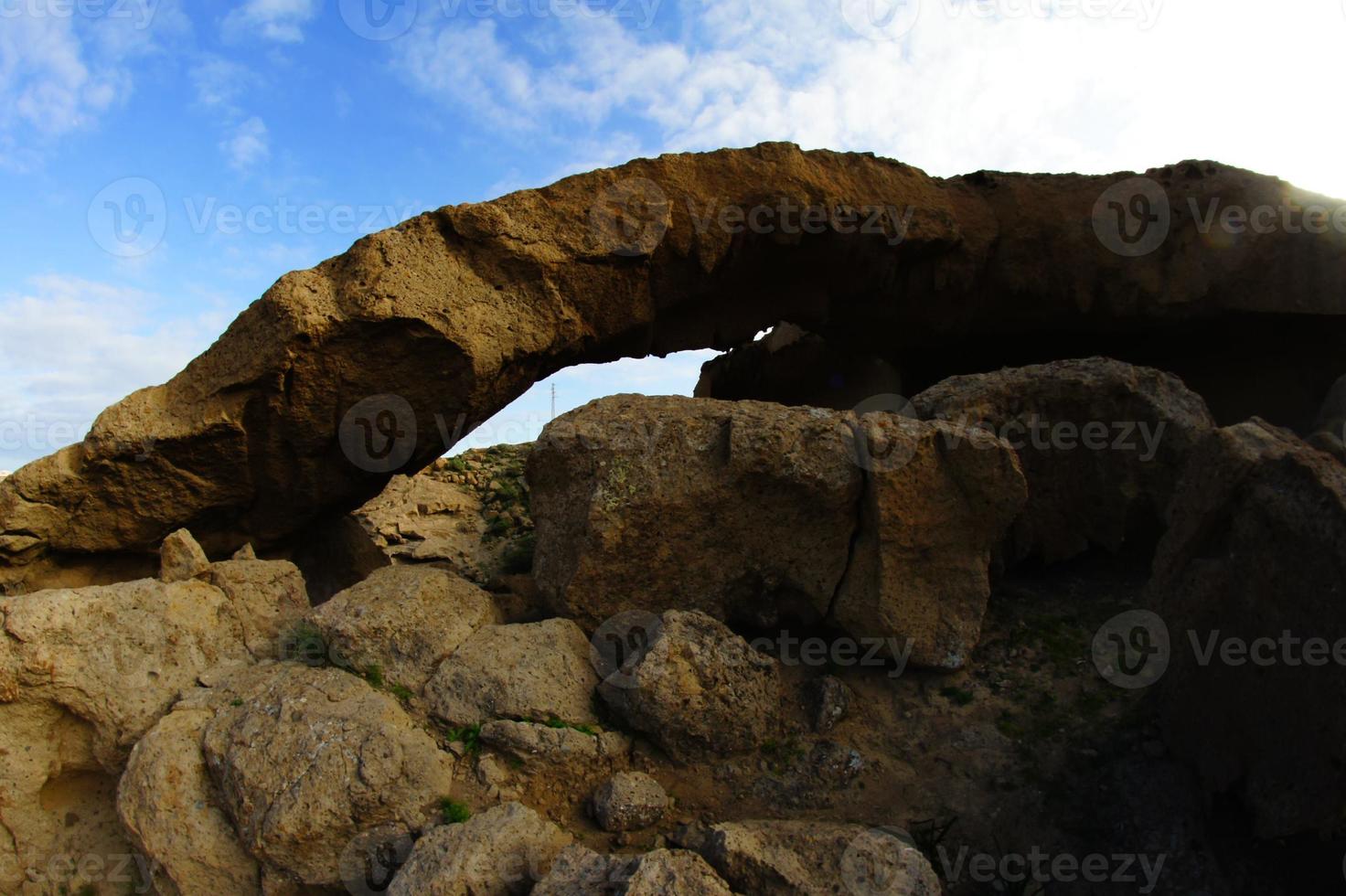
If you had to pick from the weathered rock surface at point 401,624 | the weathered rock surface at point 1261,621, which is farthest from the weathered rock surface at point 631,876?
the weathered rock surface at point 1261,621

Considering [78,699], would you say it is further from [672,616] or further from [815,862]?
[815,862]

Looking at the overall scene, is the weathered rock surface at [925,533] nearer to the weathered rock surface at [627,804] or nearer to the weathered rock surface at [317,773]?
the weathered rock surface at [627,804]

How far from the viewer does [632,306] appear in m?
7.88

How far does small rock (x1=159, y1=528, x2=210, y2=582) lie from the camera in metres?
6.50

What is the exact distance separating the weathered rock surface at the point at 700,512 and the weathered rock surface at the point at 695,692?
21.9 inches

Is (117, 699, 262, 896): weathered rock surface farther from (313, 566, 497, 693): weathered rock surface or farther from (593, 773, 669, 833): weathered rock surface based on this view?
(593, 773, 669, 833): weathered rock surface

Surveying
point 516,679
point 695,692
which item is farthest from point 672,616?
point 516,679

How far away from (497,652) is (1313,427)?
291 inches

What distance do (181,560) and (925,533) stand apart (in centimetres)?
499

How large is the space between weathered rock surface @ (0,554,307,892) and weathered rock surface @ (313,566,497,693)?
79cm

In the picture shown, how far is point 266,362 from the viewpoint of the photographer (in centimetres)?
711

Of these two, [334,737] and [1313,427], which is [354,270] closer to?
[334,737]

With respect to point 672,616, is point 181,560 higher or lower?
higher

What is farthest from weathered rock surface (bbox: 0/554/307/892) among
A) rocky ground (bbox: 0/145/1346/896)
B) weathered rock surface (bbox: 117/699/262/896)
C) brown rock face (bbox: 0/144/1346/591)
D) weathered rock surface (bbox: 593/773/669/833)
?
weathered rock surface (bbox: 593/773/669/833)
